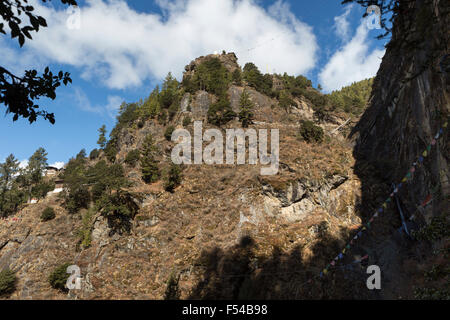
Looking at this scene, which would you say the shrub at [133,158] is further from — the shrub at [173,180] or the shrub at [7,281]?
the shrub at [7,281]

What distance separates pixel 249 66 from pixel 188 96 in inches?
850

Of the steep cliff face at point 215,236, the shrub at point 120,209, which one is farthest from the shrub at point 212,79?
the shrub at point 120,209

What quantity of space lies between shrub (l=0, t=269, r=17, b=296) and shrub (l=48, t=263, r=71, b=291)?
11.1 ft

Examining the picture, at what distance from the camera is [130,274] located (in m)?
17.1

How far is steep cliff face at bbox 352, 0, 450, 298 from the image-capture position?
23.7 ft

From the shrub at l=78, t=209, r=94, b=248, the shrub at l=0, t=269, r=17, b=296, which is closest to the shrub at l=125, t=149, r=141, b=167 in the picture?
the shrub at l=78, t=209, r=94, b=248

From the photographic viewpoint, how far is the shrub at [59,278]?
18.7 meters

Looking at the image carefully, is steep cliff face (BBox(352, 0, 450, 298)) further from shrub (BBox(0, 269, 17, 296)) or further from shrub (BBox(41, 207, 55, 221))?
shrub (BBox(41, 207, 55, 221))

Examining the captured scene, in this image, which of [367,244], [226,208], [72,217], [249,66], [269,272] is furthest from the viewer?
[249,66]

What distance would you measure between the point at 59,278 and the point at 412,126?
29.8 metres

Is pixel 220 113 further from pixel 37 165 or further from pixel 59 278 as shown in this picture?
pixel 37 165

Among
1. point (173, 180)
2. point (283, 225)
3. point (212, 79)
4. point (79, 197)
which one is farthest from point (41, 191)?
point (283, 225)
